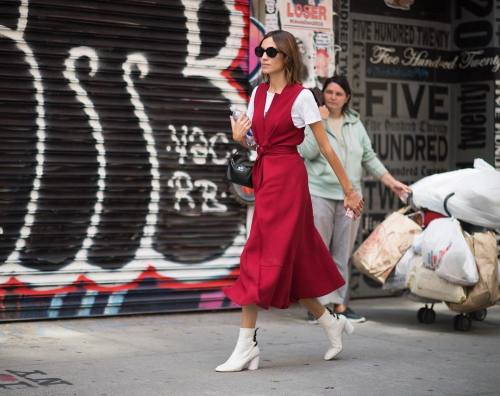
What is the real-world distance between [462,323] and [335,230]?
47.1 inches

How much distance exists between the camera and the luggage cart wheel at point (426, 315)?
848 centimetres

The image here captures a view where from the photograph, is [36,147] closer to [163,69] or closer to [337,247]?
[163,69]

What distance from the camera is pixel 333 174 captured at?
8.17 metres

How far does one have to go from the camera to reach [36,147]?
7.82m

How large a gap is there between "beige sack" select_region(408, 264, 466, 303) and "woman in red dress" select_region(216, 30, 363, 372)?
5.14ft

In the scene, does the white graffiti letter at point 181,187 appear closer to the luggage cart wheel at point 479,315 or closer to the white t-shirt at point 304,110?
the white t-shirt at point 304,110

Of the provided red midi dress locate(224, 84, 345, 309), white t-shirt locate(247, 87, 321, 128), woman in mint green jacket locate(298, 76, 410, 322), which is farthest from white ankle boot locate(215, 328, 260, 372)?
woman in mint green jacket locate(298, 76, 410, 322)

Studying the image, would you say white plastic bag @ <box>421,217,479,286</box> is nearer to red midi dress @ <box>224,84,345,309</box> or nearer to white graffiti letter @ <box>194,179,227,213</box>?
red midi dress @ <box>224,84,345,309</box>

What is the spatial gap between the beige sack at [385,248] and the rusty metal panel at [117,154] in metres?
1.14

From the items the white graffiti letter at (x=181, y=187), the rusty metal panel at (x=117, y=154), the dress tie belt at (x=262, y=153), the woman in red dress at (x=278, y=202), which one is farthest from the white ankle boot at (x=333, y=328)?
the white graffiti letter at (x=181, y=187)

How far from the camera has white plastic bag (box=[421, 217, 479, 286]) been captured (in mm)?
→ 7715

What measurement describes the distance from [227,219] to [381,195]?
1.99 metres

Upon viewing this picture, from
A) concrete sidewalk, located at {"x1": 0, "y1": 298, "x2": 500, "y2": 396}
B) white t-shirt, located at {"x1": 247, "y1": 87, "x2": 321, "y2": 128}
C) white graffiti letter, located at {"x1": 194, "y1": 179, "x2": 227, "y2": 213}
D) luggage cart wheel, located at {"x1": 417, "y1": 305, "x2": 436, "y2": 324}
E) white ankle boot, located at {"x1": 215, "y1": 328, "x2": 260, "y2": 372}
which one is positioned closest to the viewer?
concrete sidewalk, located at {"x1": 0, "y1": 298, "x2": 500, "y2": 396}

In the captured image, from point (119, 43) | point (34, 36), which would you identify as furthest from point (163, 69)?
point (34, 36)
